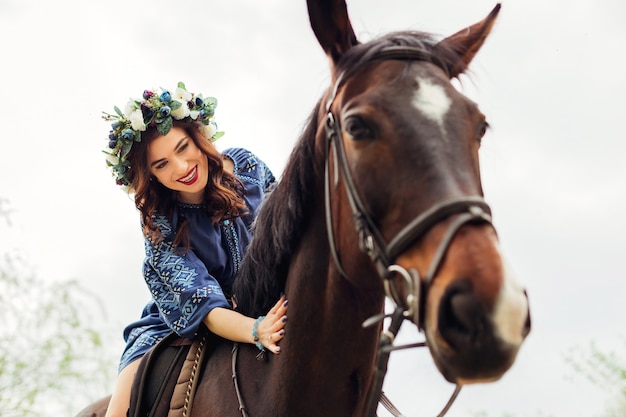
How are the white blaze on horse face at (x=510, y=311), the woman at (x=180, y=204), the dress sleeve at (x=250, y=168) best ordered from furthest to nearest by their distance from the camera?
the dress sleeve at (x=250, y=168)
the woman at (x=180, y=204)
the white blaze on horse face at (x=510, y=311)

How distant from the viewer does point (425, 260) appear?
6.78 feet

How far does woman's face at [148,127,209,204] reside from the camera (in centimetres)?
373

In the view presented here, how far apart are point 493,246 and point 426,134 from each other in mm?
446

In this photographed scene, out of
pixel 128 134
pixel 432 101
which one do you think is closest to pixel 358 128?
pixel 432 101

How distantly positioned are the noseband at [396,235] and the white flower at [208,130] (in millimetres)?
1735

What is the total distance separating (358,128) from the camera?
2.31m

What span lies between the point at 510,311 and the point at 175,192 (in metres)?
2.45

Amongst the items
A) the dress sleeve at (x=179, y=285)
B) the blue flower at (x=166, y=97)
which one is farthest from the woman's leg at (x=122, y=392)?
the blue flower at (x=166, y=97)

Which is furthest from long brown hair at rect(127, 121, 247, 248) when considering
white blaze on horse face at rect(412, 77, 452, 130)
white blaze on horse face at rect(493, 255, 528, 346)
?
white blaze on horse face at rect(493, 255, 528, 346)

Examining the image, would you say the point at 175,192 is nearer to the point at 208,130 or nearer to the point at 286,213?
the point at 208,130

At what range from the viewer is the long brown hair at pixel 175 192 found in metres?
3.71

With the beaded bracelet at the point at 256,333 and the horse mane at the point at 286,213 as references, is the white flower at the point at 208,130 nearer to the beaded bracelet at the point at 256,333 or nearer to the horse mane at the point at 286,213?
the horse mane at the point at 286,213

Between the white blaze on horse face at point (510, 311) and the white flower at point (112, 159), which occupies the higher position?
the white flower at point (112, 159)

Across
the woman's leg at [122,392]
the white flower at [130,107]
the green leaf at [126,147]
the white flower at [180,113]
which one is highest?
the white flower at [130,107]
